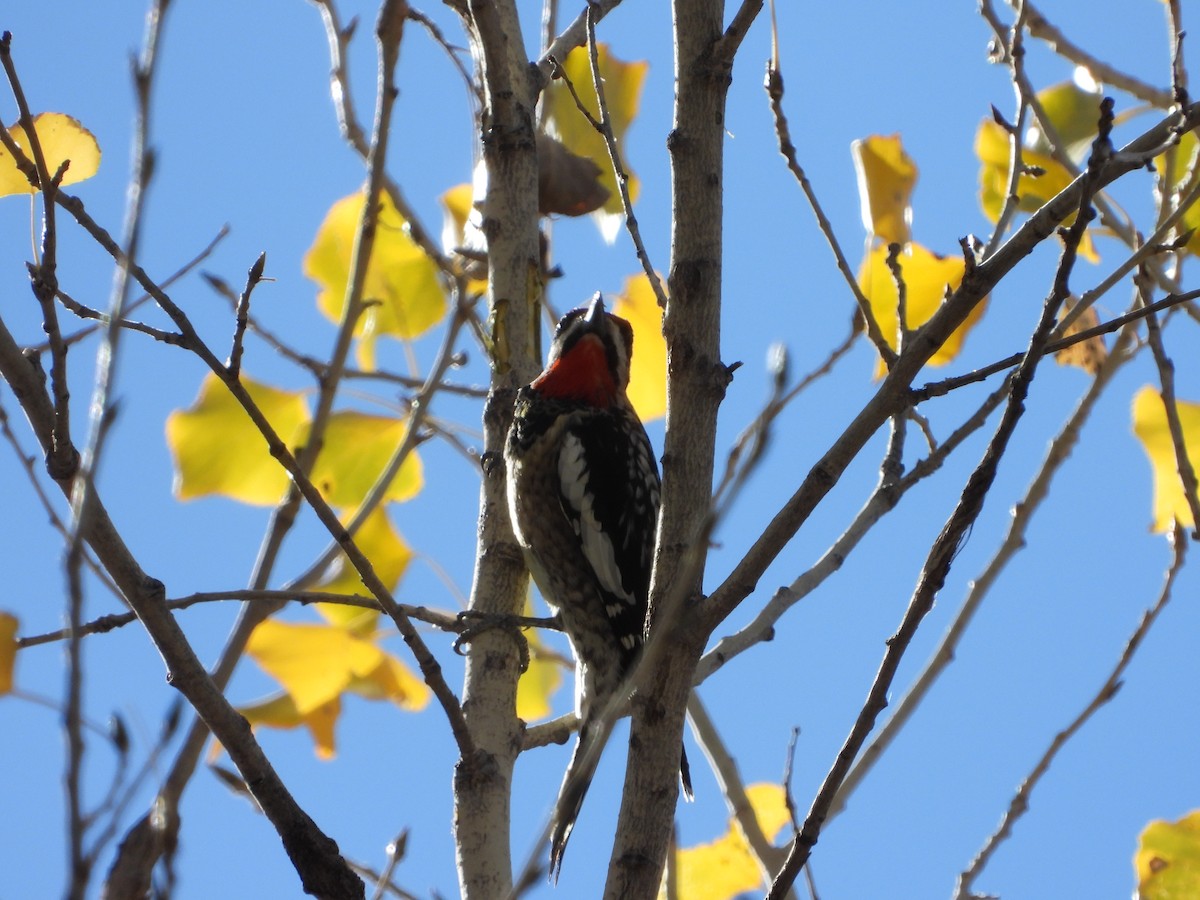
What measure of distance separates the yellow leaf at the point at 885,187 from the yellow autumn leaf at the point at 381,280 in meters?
1.09

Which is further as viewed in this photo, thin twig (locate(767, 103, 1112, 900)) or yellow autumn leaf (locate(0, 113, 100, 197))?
yellow autumn leaf (locate(0, 113, 100, 197))

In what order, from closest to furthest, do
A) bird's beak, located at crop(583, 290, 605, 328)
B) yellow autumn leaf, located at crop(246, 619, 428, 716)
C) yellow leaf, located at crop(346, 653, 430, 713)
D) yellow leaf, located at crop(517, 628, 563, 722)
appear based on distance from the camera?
1. yellow autumn leaf, located at crop(246, 619, 428, 716)
2. yellow leaf, located at crop(346, 653, 430, 713)
3. yellow leaf, located at crop(517, 628, 563, 722)
4. bird's beak, located at crop(583, 290, 605, 328)

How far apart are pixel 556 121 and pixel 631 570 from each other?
4.30 feet

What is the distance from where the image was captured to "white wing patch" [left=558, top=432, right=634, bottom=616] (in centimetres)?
380

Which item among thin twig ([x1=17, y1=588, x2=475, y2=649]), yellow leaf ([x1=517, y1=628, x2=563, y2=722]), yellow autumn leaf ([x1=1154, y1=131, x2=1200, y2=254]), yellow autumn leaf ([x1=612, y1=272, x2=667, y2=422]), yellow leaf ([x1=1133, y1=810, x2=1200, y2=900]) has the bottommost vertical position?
yellow leaf ([x1=1133, y1=810, x2=1200, y2=900])

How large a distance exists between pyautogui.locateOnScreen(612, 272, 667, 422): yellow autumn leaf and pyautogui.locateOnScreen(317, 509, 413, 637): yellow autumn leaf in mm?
733

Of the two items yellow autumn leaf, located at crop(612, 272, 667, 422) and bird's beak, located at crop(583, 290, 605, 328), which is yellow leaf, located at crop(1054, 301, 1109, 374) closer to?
yellow autumn leaf, located at crop(612, 272, 667, 422)

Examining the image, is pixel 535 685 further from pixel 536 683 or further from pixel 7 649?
pixel 7 649

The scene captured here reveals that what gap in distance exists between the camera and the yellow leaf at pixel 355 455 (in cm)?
326

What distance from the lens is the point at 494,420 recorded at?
305 cm

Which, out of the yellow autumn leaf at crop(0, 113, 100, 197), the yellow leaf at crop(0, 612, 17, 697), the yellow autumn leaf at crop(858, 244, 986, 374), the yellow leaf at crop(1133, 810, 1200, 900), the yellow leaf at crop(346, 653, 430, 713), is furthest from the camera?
the yellow autumn leaf at crop(858, 244, 986, 374)

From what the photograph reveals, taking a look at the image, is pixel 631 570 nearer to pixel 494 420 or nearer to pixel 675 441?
pixel 494 420

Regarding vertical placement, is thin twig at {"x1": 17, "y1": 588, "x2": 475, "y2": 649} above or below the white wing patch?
below

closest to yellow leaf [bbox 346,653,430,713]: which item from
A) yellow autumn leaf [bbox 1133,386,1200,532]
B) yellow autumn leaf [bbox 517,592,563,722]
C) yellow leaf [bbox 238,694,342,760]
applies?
yellow leaf [bbox 238,694,342,760]
